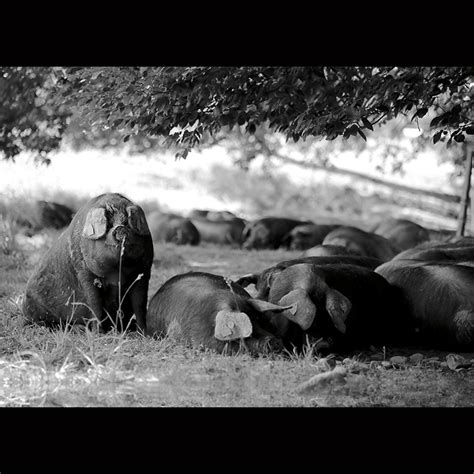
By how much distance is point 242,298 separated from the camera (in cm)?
596

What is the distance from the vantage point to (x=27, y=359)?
545cm

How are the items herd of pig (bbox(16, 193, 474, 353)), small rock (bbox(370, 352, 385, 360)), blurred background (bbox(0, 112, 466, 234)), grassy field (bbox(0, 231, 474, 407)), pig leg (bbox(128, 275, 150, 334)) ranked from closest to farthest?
1. grassy field (bbox(0, 231, 474, 407))
2. herd of pig (bbox(16, 193, 474, 353))
3. small rock (bbox(370, 352, 385, 360))
4. pig leg (bbox(128, 275, 150, 334))
5. blurred background (bbox(0, 112, 466, 234))

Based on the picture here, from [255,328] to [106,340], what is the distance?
3.21 feet

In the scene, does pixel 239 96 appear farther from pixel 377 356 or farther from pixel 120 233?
pixel 377 356

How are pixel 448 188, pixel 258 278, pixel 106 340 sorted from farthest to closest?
pixel 448 188, pixel 258 278, pixel 106 340

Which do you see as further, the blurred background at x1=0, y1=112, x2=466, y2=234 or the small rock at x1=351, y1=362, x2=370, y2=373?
the blurred background at x1=0, y1=112, x2=466, y2=234

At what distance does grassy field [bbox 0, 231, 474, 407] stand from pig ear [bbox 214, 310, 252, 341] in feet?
0.46

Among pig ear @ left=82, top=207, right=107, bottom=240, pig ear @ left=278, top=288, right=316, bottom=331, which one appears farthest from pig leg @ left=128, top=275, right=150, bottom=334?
pig ear @ left=278, top=288, right=316, bottom=331

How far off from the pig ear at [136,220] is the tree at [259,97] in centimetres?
74

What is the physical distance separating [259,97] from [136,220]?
1.41 m

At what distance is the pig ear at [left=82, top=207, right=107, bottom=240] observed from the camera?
241 inches

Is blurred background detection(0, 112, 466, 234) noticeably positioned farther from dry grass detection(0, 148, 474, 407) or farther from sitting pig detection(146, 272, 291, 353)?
dry grass detection(0, 148, 474, 407)
